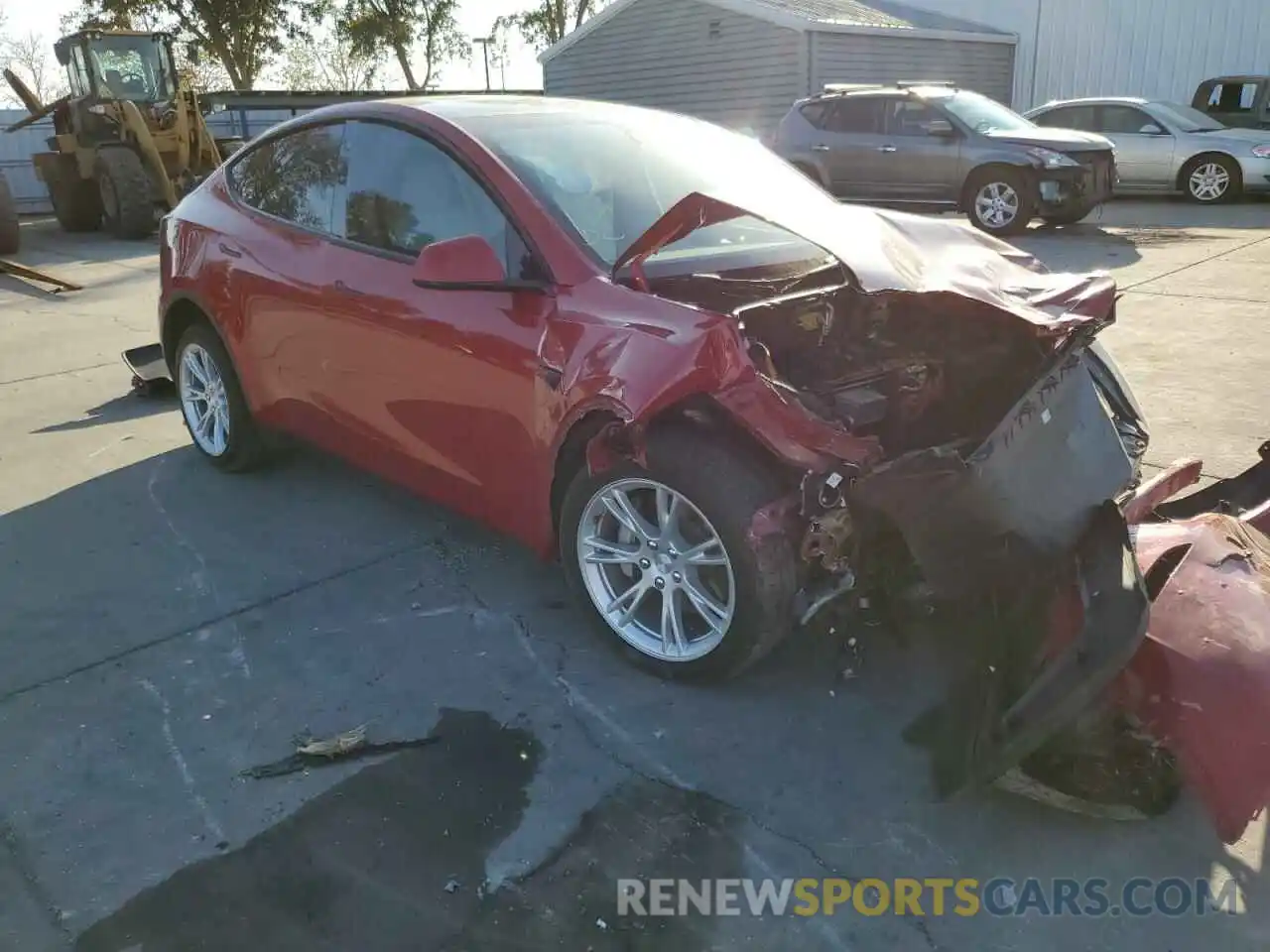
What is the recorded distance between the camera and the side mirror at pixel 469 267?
3238mm

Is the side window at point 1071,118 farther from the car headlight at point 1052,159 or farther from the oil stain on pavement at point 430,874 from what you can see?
the oil stain on pavement at point 430,874

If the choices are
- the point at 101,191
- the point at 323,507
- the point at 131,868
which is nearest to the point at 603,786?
the point at 131,868

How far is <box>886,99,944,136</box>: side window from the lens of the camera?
13148 millimetres

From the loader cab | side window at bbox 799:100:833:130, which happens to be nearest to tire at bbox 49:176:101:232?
the loader cab

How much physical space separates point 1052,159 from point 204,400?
34.2 feet

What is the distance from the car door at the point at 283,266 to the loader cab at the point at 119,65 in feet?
44.2

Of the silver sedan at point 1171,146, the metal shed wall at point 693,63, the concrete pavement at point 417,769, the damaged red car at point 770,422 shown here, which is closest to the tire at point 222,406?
the concrete pavement at point 417,769

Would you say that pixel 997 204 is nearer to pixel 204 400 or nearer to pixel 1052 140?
pixel 1052 140

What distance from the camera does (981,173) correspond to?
1258 cm

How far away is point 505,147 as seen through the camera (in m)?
3.62

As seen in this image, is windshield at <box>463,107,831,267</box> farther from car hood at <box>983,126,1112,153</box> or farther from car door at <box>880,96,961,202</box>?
car door at <box>880,96,961,202</box>

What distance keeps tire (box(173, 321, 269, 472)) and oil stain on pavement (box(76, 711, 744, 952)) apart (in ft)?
8.19

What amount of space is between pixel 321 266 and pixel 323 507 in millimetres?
1185

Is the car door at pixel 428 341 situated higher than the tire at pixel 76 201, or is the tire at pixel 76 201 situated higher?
the car door at pixel 428 341
